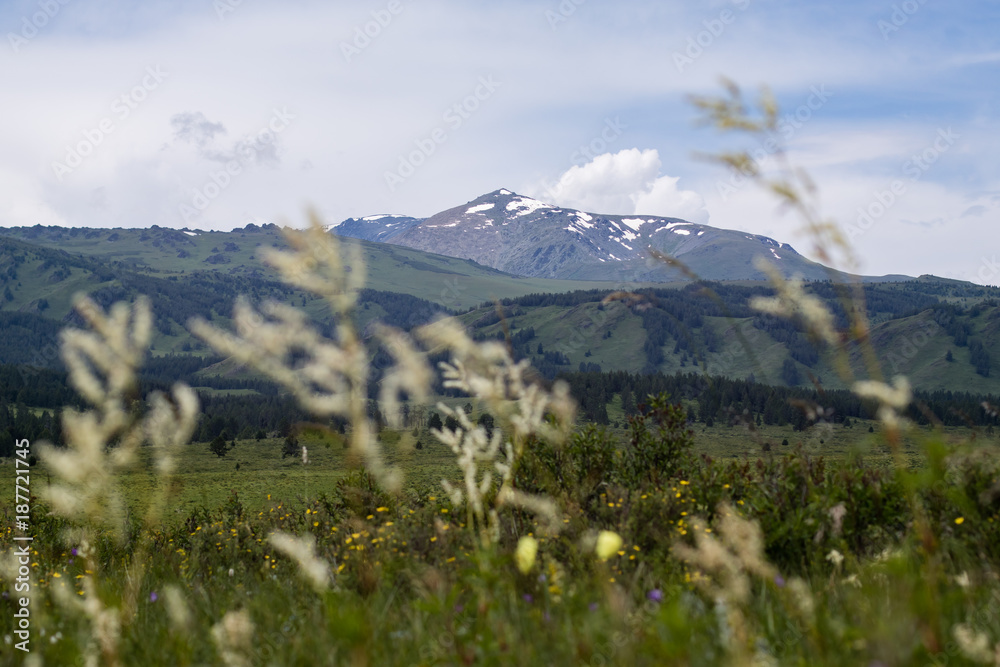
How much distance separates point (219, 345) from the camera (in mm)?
3068

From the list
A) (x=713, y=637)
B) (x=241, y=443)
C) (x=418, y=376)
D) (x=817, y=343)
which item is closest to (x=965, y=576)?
(x=713, y=637)

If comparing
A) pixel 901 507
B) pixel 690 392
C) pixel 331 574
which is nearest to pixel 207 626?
→ pixel 331 574

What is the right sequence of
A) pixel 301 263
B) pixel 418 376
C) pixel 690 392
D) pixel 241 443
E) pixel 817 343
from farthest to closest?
pixel 690 392 → pixel 241 443 → pixel 301 263 → pixel 418 376 → pixel 817 343

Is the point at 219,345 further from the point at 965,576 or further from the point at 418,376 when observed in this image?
the point at 965,576

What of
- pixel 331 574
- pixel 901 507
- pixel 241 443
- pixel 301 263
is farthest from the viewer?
pixel 241 443

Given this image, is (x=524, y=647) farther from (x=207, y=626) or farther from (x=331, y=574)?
(x=331, y=574)

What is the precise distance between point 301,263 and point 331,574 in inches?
126

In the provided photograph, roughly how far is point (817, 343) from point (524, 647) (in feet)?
6.05

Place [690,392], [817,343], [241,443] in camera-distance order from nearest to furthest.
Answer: [817,343] → [241,443] → [690,392]

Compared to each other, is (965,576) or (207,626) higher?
(965,576)

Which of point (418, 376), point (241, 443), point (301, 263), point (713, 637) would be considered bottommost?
point (241, 443)

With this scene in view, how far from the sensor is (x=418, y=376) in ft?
9.77

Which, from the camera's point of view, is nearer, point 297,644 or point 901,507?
point 297,644

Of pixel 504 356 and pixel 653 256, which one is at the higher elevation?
pixel 653 256
